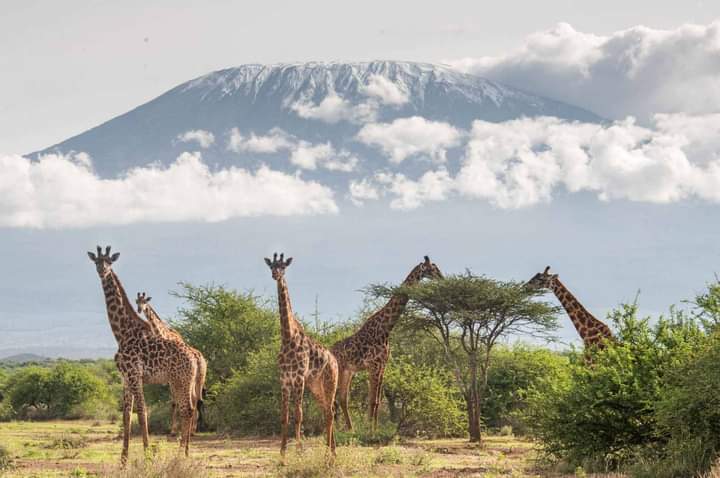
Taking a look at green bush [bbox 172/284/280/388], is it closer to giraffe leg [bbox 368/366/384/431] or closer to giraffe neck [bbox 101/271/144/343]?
giraffe leg [bbox 368/366/384/431]

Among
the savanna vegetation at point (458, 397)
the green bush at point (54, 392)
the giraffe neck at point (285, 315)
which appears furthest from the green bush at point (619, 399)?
the green bush at point (54, 392)

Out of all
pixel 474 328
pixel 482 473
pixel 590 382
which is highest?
pixel 474 328

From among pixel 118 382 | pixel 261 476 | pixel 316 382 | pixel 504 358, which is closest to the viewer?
pixel 261 476

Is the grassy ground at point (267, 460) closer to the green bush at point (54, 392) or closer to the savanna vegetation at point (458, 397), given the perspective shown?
the savanna vegetation at point (458, 397)

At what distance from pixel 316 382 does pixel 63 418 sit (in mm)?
34997

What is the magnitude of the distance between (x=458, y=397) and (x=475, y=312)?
6.72m

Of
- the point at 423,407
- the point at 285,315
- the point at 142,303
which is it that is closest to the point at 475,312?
the point at 423,407

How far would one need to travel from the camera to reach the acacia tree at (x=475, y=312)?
29.5 meters

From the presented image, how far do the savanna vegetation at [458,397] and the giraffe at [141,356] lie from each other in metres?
1.04

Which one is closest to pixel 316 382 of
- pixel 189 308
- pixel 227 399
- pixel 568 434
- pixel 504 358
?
pixel 568 434

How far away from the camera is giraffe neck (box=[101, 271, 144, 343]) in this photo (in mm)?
20203

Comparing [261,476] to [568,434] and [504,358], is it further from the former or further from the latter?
[504,358]

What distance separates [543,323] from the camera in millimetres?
30812

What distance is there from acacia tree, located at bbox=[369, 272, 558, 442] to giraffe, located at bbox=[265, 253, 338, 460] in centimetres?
829
